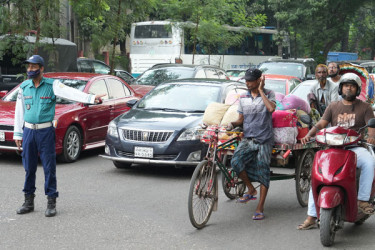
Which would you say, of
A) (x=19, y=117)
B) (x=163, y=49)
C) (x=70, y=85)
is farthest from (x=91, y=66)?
(x=19, y=117)

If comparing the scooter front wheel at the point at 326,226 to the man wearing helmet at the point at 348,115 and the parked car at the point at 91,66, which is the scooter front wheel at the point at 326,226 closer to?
the man wearing helmet at the point at 348,115

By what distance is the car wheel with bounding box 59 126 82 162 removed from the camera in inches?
425

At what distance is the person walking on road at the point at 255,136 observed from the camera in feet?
22.8

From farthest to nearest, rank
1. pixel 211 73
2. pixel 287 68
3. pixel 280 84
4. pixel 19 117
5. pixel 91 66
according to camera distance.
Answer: pixel 91 66 < pixel 287 68 < pixel 280 84 < pixel 211 73 < pixel 19 117

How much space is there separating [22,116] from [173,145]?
9.40ft

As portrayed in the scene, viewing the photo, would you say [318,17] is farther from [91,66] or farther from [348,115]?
[348,115]

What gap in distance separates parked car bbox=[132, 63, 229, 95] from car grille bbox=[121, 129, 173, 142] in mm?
5411

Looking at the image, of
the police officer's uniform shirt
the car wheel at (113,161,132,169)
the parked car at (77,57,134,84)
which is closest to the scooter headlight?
the police officer's uniform shirt

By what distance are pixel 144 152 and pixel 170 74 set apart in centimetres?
669

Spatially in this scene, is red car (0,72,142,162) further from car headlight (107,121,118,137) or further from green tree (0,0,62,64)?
green tree (0,0,62,64)

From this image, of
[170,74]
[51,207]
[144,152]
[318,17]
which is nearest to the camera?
[51,207]

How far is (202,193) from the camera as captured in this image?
659 cm

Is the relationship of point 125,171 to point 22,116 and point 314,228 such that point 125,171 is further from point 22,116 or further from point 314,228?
point 314,228

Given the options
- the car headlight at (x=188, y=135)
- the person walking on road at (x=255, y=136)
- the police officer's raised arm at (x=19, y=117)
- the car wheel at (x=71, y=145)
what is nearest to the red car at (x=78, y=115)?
the car wheel at (x=71, y=145)
